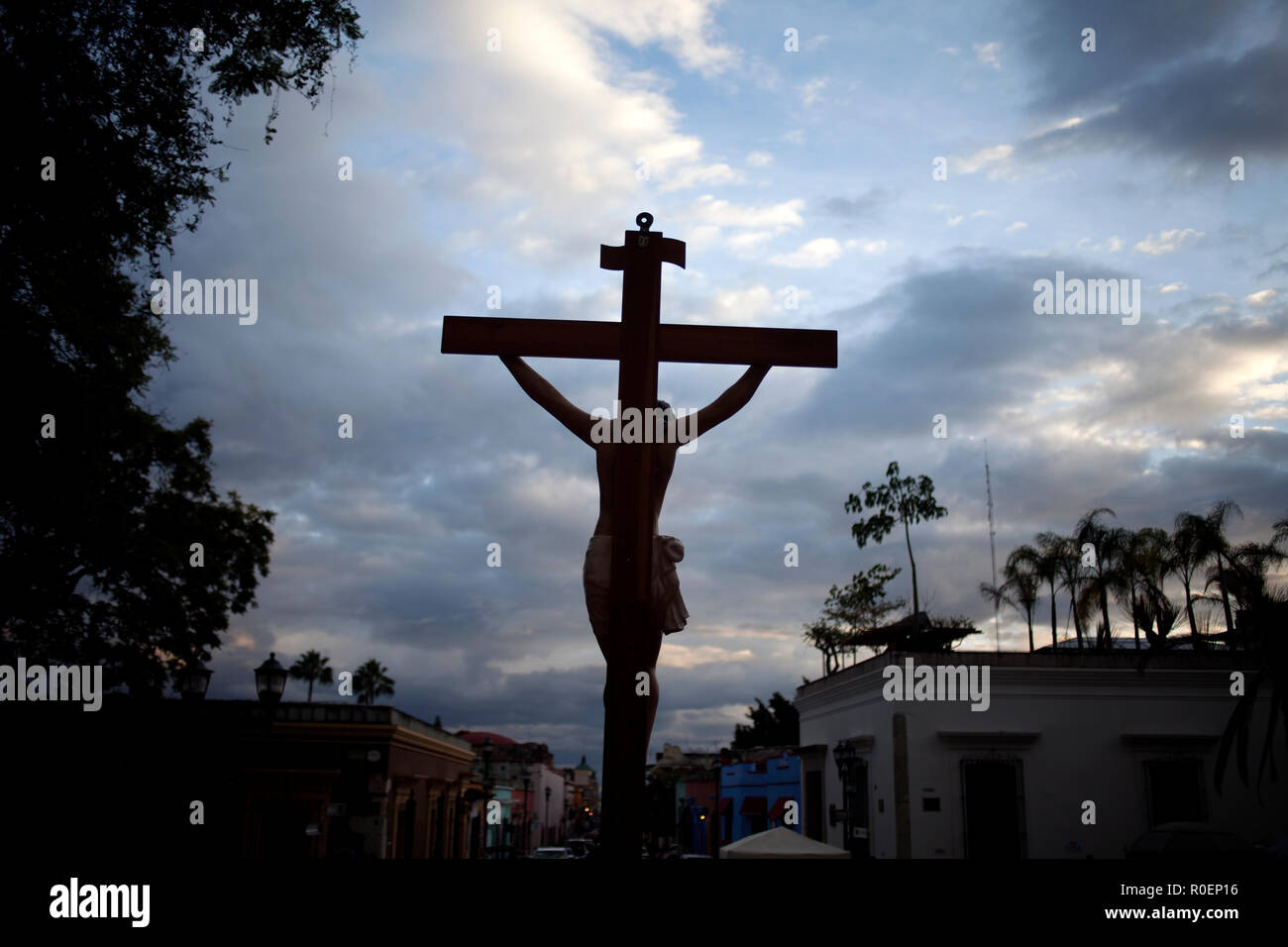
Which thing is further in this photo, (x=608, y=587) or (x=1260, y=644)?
(x=1260, y=644)

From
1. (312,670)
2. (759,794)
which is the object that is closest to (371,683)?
(312,670)

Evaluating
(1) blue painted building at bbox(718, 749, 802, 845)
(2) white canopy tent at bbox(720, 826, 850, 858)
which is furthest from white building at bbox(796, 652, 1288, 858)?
(1) blue painted building at bbox(718, 749, 802, 845)

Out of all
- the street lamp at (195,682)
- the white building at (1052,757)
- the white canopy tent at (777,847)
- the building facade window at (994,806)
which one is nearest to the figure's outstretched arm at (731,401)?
the white canopy tent at (777,847)

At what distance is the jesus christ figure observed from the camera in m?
4.36

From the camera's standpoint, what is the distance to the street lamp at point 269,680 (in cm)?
1159

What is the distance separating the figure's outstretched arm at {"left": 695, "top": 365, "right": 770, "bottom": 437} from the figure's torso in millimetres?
251

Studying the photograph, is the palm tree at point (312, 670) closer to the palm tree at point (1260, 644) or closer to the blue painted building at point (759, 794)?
the blue painted building at point (759, 794)

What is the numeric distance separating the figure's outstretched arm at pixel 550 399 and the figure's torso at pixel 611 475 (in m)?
0.13

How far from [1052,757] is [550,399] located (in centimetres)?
1638

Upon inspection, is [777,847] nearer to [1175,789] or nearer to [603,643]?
[603,643]

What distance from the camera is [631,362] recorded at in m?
4.48

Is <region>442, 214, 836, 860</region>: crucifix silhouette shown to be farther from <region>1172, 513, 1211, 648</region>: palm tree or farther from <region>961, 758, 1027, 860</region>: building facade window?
<region>1172, 513, 1211, 648</region>: palm tree
